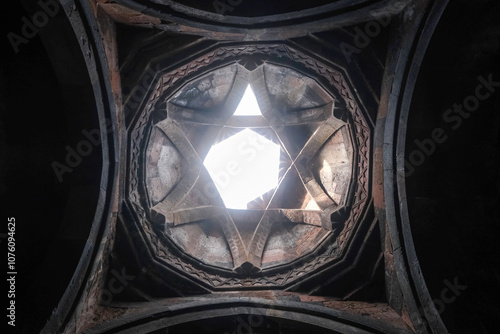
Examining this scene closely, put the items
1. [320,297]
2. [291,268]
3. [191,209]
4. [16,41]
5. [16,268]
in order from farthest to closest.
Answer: [191,209] < [291,268] < [320,297] < [16,268] < [16,41]

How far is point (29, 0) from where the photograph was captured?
13.2 ft

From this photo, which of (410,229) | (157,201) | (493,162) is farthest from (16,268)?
(493,162)

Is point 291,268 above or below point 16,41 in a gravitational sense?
below

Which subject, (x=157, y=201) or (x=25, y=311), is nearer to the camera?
(x=25, y=311)

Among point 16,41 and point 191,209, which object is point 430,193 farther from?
point 16,41

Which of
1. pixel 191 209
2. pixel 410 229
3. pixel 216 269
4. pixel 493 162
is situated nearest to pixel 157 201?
pixel 191 209

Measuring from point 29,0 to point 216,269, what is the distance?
4923 millimetres

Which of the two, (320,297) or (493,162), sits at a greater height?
(493,162)

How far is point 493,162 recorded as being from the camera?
17.8 feet

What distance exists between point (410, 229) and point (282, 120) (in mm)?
4296

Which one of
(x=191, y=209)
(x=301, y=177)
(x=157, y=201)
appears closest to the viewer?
(x=157, y=201)

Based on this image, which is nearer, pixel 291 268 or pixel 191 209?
pixel 291 268

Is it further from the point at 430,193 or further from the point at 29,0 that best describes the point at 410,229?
the point at 29,0

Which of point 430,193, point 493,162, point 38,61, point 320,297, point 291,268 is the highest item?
point 38,61
